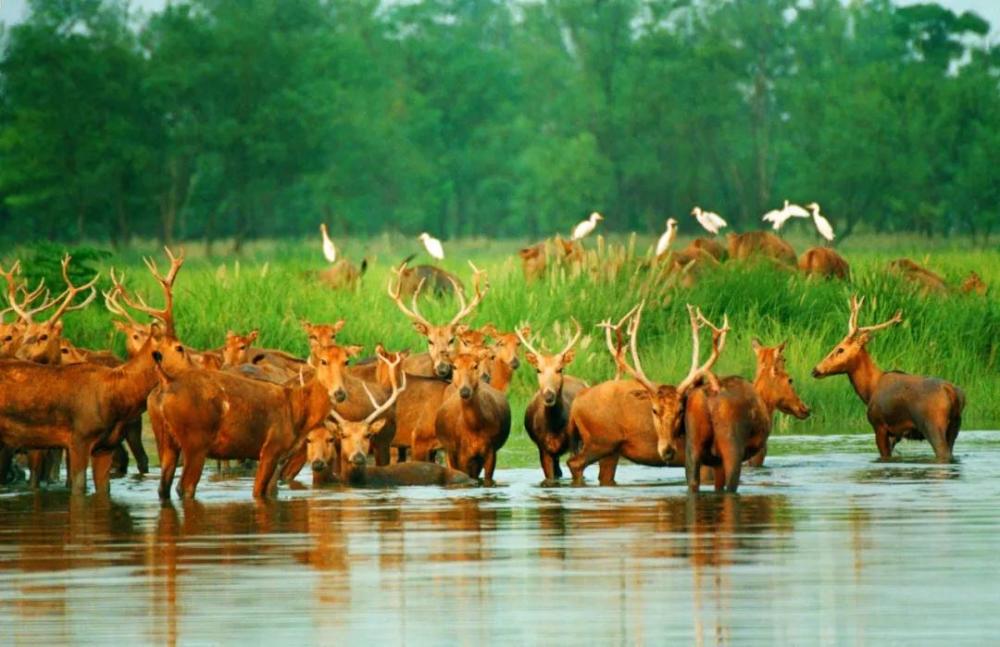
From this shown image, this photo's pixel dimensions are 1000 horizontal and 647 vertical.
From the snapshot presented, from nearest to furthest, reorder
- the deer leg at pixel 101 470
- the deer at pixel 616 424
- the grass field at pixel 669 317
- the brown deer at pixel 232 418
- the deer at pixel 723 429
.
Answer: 1. the brown deer at pixel 232 418
2. the deer at pixel 723 429
3. the deer at pixel 616 424
4. the deer leg at pixel 101 470
5. the grass field at pixel 669 317

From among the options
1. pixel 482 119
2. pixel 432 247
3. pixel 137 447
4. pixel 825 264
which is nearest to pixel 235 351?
pixel 137 447

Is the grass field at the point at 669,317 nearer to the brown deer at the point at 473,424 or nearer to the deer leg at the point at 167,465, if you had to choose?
the brown deer at the point at 473,424

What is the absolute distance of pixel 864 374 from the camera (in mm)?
28188

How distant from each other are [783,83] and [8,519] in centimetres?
10868

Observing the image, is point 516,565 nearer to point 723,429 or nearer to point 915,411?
point 723,429

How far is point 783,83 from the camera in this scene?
12712 cm

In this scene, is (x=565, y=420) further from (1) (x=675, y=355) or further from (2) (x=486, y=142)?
(2) (x=486, y=142)

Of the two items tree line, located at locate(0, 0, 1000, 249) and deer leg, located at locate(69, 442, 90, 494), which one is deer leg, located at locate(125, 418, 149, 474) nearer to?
deer leg, located at locate(69, 442, 90, 494)

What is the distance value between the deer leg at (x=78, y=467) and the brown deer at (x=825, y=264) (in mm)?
18003

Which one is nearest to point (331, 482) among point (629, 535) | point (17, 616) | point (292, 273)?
point (629, 535)

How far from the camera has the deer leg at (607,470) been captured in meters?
23.8

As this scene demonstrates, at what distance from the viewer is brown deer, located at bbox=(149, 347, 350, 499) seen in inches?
851

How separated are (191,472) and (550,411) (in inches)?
154

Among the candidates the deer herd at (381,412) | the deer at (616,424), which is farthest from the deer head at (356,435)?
the deer at (616,424)
